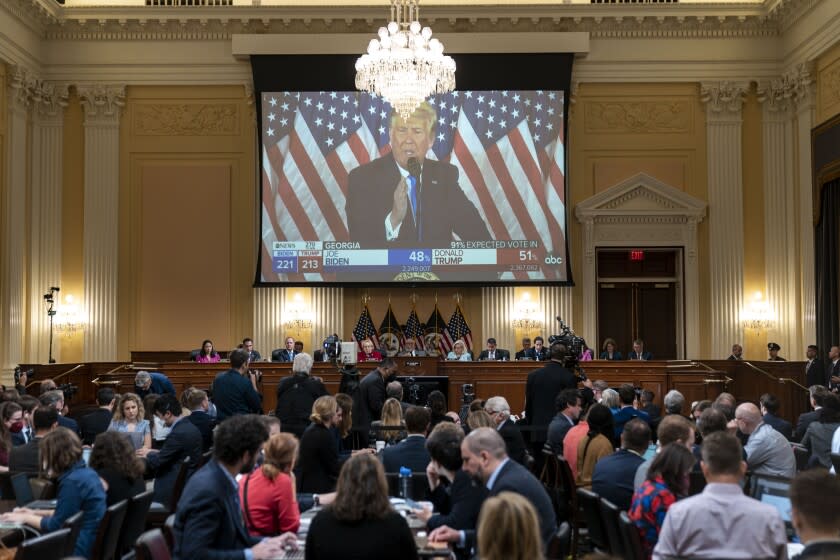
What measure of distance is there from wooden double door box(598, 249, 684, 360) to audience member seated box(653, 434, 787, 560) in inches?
626

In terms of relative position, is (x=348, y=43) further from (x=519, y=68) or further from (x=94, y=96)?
(x=94, y=96)

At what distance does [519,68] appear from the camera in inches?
774

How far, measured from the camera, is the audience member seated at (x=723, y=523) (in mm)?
4254

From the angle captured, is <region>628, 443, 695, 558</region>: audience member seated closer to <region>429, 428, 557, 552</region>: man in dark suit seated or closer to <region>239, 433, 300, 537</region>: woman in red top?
<region>429, 428, 557, 552</region>: man in dark suit seated

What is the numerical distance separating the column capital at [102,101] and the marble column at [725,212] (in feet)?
36.8

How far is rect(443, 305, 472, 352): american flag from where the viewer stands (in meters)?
19.5

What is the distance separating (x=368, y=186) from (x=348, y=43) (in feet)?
9.06

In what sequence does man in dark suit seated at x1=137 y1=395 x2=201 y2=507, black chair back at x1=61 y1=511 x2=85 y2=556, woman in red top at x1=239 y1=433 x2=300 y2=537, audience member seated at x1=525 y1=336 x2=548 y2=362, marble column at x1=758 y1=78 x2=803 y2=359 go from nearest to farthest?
black chair back at x1=61 y1=511 x2=85 y2=556
woman in red top at x1=239 y1=433 x2=300 y2=537
man in dark suit seated at x1=137 y1=395 x2=201 y2=507
audience member seated at x1=525 y1=336 x2=548 y2=362
marble column at x1=758 y1=78 x2=803 y2=359

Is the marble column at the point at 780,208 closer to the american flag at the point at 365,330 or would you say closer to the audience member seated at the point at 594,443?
the american flag at the point at 365,330

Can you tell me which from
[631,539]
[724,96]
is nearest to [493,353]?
[724,96]

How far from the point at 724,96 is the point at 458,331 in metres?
6.78

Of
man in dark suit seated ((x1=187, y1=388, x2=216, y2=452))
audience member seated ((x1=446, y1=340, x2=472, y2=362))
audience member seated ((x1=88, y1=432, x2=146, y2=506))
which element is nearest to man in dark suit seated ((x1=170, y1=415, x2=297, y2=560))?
audience member seated ((x1=88, y1=432, x2=146, y2=506))

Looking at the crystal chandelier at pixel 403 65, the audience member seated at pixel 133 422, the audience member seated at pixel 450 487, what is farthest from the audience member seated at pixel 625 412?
the crystal chandelier at pixel 403 65

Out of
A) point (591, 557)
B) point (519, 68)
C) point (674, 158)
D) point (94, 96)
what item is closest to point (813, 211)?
point (674, 158)
